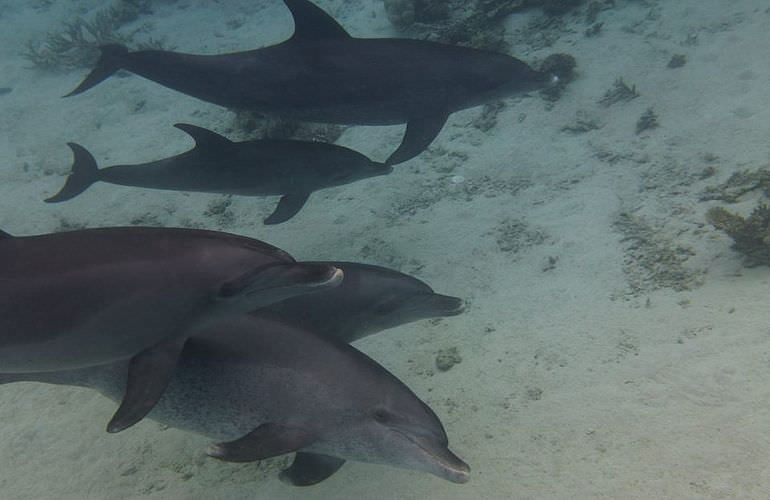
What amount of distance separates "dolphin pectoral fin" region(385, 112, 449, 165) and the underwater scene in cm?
3

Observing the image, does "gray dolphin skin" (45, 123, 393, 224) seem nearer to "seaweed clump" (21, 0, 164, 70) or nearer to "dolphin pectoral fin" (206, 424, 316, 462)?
"dolphin pectoral fin" (206, 424, 316, 462)

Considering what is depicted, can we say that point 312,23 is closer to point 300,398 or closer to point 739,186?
point 300,398

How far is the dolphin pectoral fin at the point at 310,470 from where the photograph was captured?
3.71 meters

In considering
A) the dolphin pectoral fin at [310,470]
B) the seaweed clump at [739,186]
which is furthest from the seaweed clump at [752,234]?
the dolphin pectoral fin at [310,470]

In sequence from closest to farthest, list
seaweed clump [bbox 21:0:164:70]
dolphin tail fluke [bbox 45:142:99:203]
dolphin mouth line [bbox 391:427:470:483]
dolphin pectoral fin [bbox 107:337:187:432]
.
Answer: dolphin pectoral fin [bbox 107:337:187:432], dolphin mouth line [bbox 391:427:470:483], dolphin tail fluke [bbox 45:142:99:203], seaweed clump [bbox 21:0:164:70]

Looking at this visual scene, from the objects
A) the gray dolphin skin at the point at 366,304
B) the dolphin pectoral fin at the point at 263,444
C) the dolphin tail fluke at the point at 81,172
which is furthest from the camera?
the dolphin tail fluke at the point at 81,172

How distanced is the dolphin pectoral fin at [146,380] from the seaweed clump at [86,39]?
1341 centimetres

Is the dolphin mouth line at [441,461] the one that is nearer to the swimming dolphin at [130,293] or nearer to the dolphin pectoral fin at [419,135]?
the swimming dolphin at [130,293]

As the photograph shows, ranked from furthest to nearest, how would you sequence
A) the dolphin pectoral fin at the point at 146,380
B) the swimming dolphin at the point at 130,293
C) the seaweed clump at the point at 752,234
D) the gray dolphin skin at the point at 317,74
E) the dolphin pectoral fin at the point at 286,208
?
1. the dolphin pectoral fin at the point at 286,208
2. the gray dolphin skin at the point at 317,74
3. the seaweed clump at the point at 752,234
4. the swimming dolphin at the point at 130,293
5. the dolphin pectoral fin at the point at 146,380

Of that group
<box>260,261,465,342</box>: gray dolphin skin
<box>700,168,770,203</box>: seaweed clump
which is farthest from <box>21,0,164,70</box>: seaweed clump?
<box>700,168,770,203</box>: seaweed clump

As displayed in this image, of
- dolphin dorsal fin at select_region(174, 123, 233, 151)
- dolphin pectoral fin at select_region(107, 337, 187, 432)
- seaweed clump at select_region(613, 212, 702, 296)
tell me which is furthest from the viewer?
dolphin dorsal fin at select_region(174, 123, 233, 151)

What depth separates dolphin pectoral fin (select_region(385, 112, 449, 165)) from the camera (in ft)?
21.9

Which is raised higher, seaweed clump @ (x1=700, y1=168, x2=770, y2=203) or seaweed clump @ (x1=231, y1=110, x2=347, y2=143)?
seaweed clump @ (x1=700, y1=168, x2=770, y2=203)

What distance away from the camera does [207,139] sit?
6.11 metres
